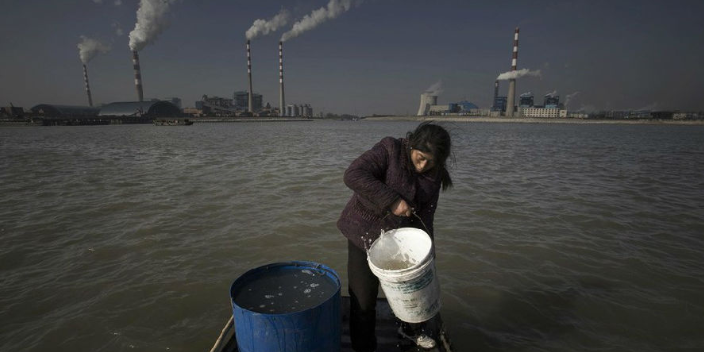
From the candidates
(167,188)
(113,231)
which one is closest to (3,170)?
(167,188)

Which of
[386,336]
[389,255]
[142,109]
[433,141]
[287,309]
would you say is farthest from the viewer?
[142,109]

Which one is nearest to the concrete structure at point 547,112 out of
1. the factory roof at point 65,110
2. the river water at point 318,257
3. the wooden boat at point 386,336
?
the river water at point 318,257

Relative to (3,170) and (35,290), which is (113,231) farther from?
(3,170)

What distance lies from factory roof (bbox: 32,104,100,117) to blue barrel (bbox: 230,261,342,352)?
132138mm

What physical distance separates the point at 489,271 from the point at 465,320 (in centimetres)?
136

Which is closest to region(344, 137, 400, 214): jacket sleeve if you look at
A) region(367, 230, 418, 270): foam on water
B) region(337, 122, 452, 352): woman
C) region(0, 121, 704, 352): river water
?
region(337, 122, 452, 352): woman

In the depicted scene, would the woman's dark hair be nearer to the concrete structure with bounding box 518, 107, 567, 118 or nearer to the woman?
the woman

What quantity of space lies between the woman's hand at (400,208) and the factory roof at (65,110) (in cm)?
13273

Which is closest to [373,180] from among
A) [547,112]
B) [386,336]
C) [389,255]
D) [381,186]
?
[381,186]

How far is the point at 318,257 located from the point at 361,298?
3005 mm

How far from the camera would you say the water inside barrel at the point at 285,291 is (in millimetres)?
2201

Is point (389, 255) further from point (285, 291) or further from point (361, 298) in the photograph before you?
point (285, 291)

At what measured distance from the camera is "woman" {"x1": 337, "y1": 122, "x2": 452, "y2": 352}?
7.72 feet

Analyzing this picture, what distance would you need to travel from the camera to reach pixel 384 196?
234 cm
